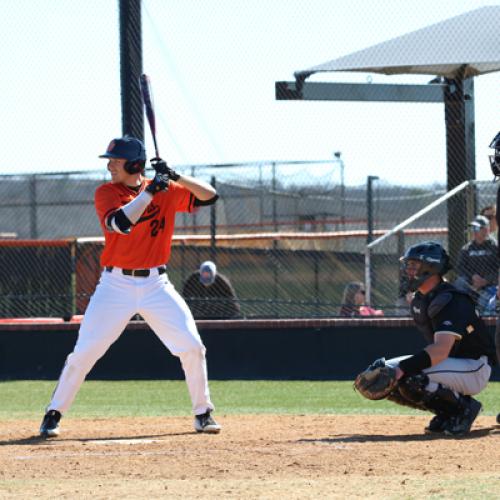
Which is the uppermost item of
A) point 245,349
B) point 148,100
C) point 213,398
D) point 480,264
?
point 148,100

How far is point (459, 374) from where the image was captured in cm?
716

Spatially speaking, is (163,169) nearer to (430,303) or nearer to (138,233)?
(138,233)

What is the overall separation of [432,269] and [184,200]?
1.66m

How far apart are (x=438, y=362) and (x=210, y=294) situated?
6.29 m

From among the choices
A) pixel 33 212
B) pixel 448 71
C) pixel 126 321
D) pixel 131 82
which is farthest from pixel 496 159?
pixel 33 212

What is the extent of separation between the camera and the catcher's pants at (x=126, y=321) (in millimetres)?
7379

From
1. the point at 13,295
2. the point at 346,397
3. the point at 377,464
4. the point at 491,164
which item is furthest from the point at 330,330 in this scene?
the point at 377,464

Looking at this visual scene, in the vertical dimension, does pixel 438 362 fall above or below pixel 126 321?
below

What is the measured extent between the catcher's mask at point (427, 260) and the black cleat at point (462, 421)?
76cm

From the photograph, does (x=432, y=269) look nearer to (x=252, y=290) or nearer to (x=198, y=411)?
(x=198, y=411)

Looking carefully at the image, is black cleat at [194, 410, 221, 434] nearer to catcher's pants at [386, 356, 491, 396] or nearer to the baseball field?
the baseball field

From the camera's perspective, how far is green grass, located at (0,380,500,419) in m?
9.21

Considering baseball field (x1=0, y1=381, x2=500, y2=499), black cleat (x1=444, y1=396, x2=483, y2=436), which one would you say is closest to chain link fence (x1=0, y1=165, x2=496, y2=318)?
baseball field (x1=0, y1=381, x2=500, y2=499)

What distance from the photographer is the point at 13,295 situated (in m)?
13.6
